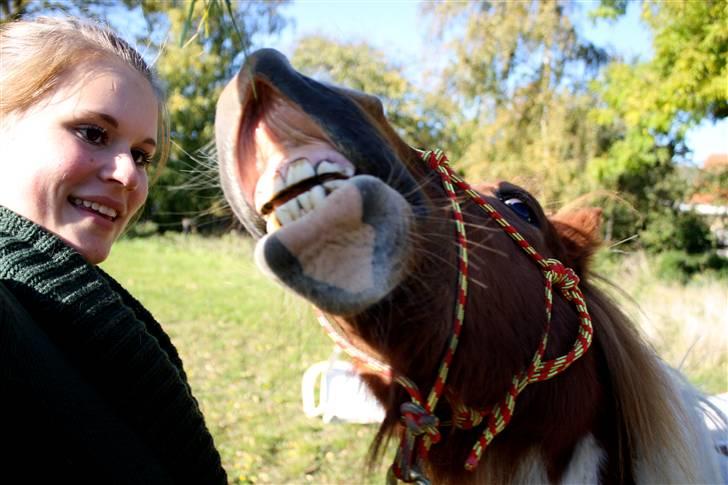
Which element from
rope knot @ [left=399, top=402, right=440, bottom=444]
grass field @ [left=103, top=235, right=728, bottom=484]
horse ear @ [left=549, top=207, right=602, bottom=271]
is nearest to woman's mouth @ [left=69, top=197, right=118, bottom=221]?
grass field @ [left=103, top=235, right=728, bottom=484]

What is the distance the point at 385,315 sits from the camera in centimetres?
121

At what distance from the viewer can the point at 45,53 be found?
4.62ft

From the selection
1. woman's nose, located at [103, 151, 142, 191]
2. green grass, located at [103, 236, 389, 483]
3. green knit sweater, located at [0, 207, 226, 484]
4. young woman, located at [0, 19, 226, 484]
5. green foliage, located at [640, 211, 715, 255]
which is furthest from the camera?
green foliage, located at [640, 211, 715, 255]

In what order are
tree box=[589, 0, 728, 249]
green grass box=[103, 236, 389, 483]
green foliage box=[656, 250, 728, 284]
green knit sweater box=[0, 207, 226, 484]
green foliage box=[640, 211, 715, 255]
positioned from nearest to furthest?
green knit sweater box=[0, 207, 226, 484] < green grass box=[103, 236, 389, 483] < tree box=[589, 0, 728, 249] < green foliage box=[656, 250, 728, 284] < green foliage box=[640, 211, 715, 255]

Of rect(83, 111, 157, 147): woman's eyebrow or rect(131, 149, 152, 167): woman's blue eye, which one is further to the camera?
rect(131, 149, 152, 167): woman's blue eye

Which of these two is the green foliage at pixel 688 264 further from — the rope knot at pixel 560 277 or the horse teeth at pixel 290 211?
the horse teeth at pixel 290 211

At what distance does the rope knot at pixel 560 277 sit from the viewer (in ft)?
5.39

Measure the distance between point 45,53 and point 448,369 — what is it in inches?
49.0

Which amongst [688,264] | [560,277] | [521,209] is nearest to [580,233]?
[521,209]

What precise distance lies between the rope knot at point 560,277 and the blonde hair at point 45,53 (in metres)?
1.27

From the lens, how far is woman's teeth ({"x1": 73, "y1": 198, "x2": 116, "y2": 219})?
1.40m

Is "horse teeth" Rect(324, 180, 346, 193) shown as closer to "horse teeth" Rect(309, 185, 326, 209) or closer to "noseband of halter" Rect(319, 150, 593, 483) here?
"horse teeth" Rect(309, 185, 326, 209)

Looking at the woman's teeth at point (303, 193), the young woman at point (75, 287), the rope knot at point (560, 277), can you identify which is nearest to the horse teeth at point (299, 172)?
the woman's teeth at point (303, 193)

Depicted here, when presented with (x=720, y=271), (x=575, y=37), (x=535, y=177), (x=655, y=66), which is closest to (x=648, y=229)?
(x=720, y=271)
